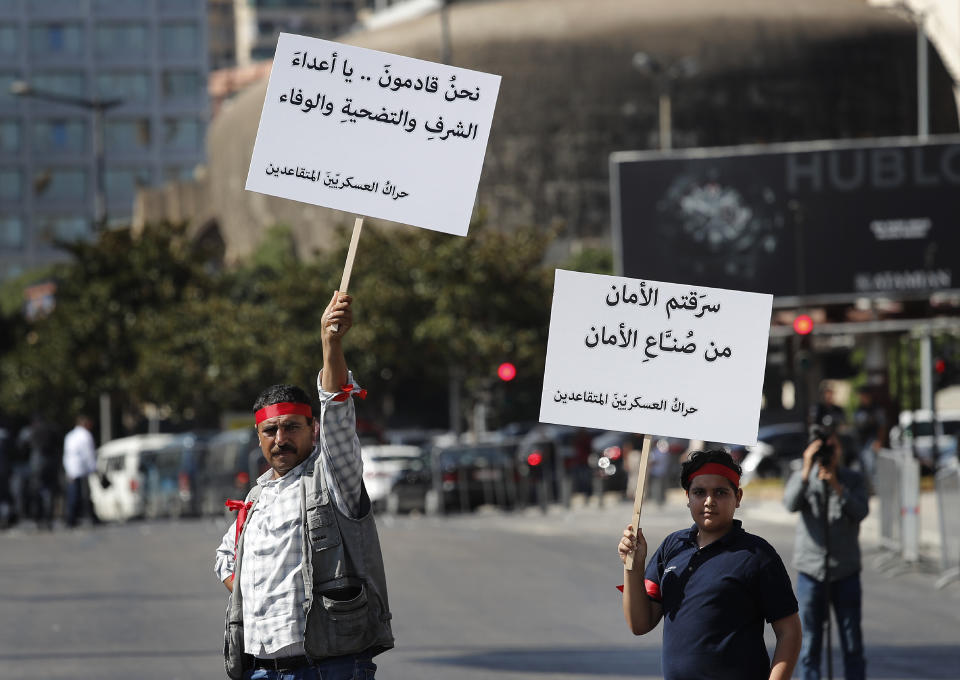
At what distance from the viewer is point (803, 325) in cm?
2439

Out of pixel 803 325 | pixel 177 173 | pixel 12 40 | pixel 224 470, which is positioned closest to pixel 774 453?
pixel 224 470

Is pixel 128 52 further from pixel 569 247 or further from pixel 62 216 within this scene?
pixel 569 247

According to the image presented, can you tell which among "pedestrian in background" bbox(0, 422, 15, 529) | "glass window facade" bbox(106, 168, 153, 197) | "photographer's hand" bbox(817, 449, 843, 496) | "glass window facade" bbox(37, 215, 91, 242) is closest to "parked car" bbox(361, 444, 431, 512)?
"pedestrian in background" bbox(0, 422, 15, 529)

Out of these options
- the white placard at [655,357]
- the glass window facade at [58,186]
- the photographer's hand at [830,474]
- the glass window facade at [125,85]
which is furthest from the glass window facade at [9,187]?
the white placard at [655,357]

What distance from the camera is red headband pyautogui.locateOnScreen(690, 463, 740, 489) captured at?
546cm

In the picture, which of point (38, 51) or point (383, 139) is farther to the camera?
point (38, 51)

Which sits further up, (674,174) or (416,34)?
(416,34)

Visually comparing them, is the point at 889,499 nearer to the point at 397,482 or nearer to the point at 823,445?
the point at 823,445

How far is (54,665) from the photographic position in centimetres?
1121

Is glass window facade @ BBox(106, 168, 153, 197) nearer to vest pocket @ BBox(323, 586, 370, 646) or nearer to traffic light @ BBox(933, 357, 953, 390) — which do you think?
traffic light @ BBox(933, 357, 953, 390)

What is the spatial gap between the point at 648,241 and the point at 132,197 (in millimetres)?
102085

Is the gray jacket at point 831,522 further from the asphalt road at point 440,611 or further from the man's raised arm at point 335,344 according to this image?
the man's raised arm at point 335,344

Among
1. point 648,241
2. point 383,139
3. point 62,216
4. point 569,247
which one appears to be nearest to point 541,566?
point 383,139

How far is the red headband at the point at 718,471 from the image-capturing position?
5.46 meters
